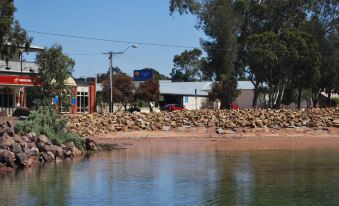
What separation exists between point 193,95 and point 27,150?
79.8 meters

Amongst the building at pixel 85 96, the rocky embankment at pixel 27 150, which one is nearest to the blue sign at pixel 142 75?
the building at pixel 85 96

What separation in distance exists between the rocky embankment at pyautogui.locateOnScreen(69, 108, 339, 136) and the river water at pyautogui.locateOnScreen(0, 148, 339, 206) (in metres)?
14.5

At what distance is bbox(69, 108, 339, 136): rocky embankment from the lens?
4261cm

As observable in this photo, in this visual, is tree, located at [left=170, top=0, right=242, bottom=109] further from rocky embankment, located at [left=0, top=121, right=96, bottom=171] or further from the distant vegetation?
rocky embankment, located at [left=0, top=121, right=96, bottom=171]

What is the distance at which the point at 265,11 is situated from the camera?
222 feet

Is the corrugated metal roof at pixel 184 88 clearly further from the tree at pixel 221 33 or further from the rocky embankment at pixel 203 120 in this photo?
the rocky embankment at pixel 203 120

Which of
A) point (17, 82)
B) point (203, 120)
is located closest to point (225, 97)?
point (203, 120)

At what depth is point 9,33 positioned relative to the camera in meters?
40.9

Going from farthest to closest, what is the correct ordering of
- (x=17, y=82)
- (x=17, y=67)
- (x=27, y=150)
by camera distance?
(x=17, y=67)
(x=17, y=82)
(x=27, y=150)

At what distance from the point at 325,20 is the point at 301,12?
4.65 metres

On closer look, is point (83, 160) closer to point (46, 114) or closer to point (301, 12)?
point (46, 114)

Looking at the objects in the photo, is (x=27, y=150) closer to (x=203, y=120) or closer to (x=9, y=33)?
(x=9, y=33)

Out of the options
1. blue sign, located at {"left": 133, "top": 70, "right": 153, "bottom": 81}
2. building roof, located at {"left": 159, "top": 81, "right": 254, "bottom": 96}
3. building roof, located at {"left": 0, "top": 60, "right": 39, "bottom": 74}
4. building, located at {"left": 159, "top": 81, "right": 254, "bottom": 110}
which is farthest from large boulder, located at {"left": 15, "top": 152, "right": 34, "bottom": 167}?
blue sign, located at {"left": 133, "top": 70, "right": 153, "bottom": 81}

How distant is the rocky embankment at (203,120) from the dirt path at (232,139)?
1.09m
